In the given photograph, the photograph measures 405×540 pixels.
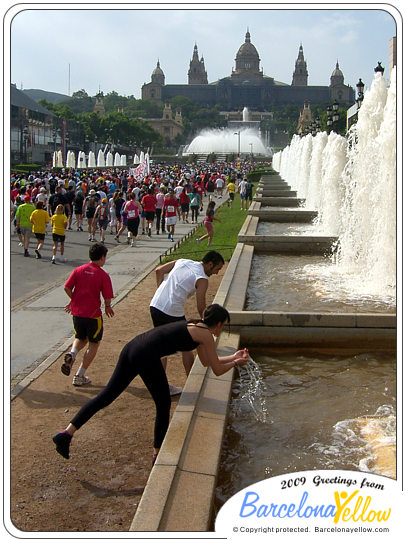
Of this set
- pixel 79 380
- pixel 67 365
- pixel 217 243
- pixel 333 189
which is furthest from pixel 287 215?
pixel 67 365

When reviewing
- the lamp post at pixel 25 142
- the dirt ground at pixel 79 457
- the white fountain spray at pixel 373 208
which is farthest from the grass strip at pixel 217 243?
the lamp post at pixel 25 142

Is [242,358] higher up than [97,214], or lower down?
lower down

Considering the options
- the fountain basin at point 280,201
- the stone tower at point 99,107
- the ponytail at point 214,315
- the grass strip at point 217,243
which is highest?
the stone tower at point 99,107

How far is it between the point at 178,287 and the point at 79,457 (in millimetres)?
1682

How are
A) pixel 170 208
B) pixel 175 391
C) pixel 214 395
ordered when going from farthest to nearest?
pixel 170 208
pixel 175 391
pixel 214 395

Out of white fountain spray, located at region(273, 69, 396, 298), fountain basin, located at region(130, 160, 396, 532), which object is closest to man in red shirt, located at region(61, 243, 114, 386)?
fountain basin, located at region(130, 160, 396, 532)

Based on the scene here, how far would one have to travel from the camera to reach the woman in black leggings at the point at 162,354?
4.46 meters

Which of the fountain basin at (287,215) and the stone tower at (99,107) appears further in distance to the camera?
the stone tower at (99,107)

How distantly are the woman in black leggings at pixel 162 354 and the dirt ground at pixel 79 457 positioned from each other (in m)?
0.23

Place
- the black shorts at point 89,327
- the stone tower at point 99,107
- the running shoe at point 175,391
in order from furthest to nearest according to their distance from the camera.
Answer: the stone tower at point 99,107 < the black shorts at point 89,327 < the running shoe at point 175,391

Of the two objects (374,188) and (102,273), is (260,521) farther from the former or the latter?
(374,188)

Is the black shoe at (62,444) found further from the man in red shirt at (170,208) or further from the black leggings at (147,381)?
the man in red shirt at (170,208)

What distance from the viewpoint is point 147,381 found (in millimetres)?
4594

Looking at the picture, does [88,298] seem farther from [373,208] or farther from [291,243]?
[291,243]
